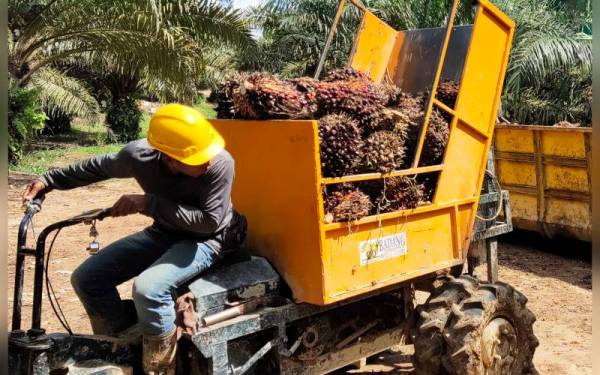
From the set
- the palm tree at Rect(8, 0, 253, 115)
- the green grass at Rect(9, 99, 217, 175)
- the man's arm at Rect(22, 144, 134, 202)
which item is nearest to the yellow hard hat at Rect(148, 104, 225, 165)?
the man's arm at Rect(22, 144, 134, 202)

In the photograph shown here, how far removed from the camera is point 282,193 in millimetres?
4160

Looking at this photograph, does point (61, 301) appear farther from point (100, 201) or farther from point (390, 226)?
point (100, 201)

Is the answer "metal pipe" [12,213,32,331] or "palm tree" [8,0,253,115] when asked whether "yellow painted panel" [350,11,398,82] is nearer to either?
"metal pipe" [12,213,32,331]

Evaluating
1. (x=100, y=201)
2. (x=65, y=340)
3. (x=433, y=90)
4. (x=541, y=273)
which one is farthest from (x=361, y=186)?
(x=100, y=201)

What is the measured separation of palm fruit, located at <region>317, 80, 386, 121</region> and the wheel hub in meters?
1.65

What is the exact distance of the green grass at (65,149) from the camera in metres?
15.1

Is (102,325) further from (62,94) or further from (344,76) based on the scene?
(62,94)

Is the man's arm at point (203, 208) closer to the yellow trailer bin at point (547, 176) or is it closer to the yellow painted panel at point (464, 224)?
the yellow painted panel at point (464, 224)

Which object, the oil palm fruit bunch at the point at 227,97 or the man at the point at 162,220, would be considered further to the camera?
the oil palm fruit bunch at the point at 227,97

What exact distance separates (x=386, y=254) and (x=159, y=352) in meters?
1.51

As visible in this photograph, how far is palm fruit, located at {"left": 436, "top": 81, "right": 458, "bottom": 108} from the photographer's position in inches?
193

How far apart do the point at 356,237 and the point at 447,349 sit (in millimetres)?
976

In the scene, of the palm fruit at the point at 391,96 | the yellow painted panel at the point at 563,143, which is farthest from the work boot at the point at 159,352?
the yellow painted panel at the point at 563,143

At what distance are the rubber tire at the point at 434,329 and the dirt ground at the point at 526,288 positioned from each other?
0.94 metres
